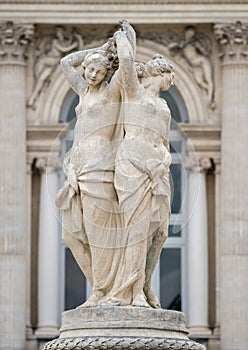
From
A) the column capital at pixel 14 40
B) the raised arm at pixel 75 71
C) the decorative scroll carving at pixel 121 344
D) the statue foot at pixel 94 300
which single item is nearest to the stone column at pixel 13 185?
the column capital at pixel 14 40

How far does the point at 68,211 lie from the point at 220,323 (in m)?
20.1

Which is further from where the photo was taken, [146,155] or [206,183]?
[206,183]

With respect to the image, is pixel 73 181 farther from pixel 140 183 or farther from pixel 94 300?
pixel 94 300

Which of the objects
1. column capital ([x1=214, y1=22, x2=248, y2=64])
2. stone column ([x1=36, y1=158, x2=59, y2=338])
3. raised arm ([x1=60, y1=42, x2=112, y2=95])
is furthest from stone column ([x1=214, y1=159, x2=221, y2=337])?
raised arm ([x1=60, y1=42, x2=112, y2=95])

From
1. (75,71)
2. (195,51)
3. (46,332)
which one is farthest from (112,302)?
(195,51)

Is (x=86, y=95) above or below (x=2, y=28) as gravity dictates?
below

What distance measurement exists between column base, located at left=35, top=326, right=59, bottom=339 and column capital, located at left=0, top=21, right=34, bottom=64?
16.0 ft

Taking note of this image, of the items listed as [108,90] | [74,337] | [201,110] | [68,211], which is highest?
[201,110]

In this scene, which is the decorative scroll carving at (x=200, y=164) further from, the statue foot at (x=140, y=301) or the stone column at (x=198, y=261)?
the statue foot at (x=140, y=301)

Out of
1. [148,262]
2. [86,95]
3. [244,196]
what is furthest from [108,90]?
[244,196]

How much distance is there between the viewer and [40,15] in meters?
37.0

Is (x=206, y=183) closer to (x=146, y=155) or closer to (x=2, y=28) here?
(x=2, y=28)

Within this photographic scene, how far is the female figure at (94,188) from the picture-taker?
16.5m

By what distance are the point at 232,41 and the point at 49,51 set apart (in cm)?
345
